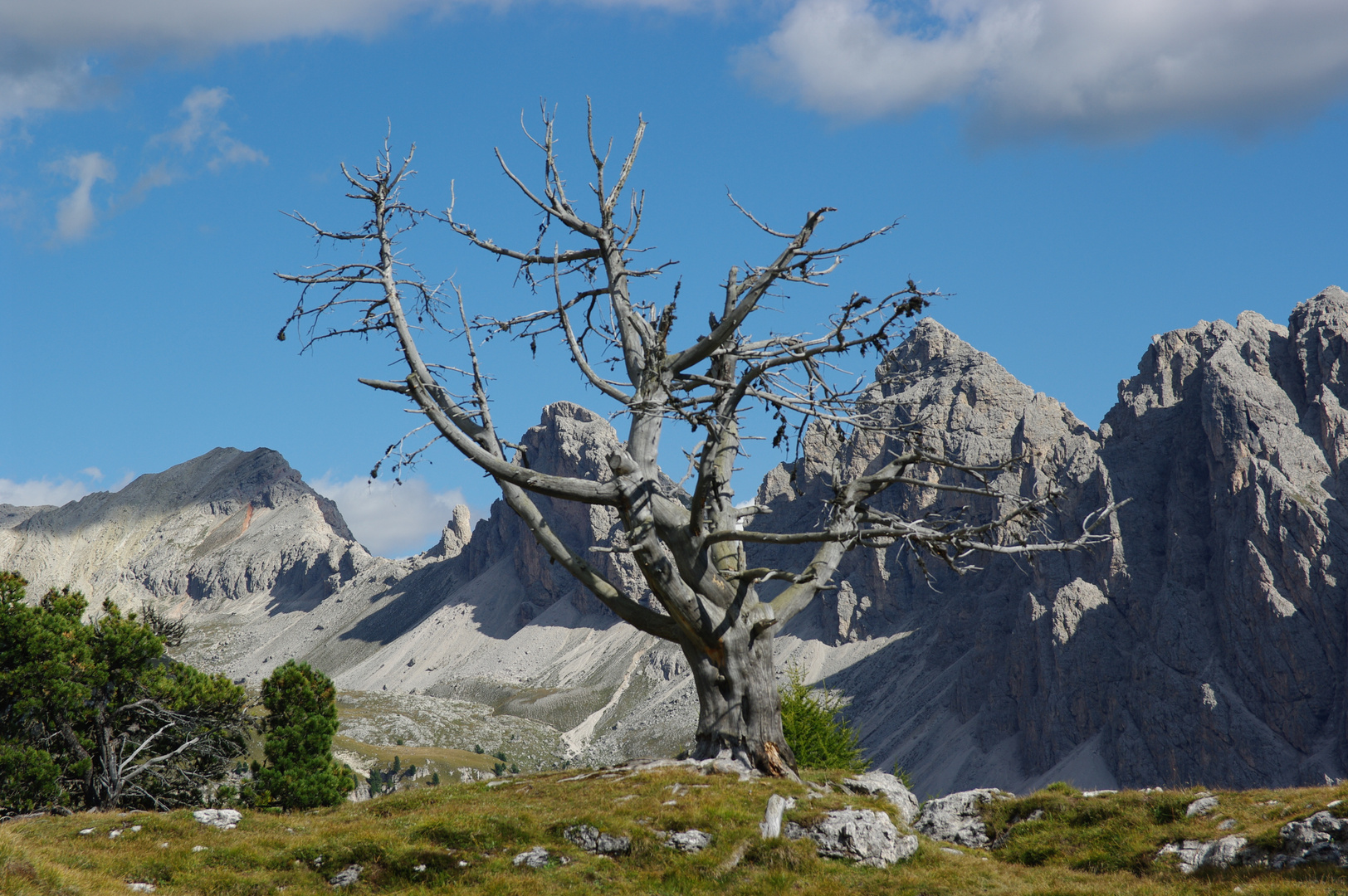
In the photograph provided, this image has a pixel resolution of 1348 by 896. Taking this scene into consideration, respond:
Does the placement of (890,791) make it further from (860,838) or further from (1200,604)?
(1200,604)

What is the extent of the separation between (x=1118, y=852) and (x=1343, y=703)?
16584 centimetres

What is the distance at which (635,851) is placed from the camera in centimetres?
1432

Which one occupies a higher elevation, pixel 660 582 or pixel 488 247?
pixel 488 247

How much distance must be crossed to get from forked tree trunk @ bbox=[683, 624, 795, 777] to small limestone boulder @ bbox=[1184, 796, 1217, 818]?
6785 millimetres

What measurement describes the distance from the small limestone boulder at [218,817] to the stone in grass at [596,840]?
6044 millimetres

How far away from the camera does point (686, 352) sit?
59.8 ft

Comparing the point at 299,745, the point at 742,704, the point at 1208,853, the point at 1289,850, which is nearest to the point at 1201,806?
the point at 1208,853

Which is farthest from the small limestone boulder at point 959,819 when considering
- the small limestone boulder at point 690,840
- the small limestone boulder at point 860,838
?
the small limestone boulder at point 690,840

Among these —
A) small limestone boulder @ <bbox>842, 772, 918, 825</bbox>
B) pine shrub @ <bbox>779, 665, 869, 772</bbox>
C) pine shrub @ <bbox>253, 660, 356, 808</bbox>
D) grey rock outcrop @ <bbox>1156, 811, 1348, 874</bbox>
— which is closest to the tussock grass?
grey rock outcrop @ <bbox>1156, 811, 1348, 874</bbox>

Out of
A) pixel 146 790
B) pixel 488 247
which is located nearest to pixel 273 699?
pixel 146 790

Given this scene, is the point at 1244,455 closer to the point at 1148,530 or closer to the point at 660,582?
the point at 1148,530

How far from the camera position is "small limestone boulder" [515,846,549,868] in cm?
1390

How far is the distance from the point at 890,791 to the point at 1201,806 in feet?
18.4

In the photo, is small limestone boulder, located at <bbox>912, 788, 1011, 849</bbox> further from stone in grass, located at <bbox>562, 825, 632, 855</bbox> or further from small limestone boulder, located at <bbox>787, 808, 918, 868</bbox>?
stone in grass, located at <bbox>562, 825, 632, 855</bbox>
